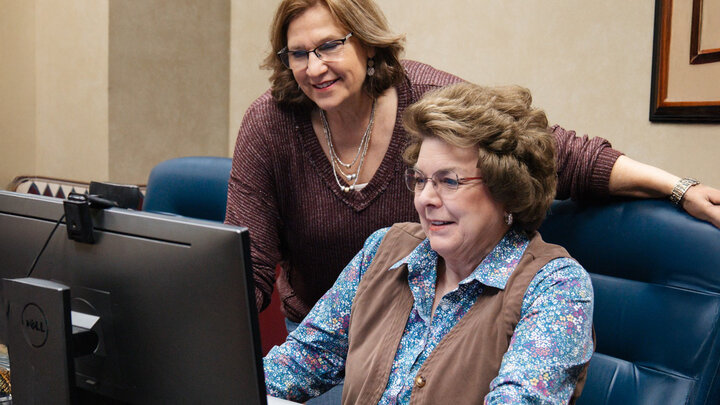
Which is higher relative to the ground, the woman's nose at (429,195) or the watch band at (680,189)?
the watch band at (680,189)

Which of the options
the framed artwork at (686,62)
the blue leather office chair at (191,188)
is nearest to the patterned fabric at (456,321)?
the blue leather office chair at (191,188)

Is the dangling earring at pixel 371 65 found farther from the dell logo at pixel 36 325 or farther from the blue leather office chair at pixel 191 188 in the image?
the dell logo at pixel 36 325

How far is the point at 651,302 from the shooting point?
57.0 inches

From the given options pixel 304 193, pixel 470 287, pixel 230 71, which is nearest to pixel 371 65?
pixel 304 193

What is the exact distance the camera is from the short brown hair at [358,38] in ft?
5.78

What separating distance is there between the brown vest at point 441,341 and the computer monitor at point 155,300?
19.8 inches

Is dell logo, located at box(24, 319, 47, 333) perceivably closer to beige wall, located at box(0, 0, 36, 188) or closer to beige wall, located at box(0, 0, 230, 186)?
beige wall, located at box(0, 0, 230, 186)

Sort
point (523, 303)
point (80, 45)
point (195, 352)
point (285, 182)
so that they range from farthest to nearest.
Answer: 1. point (80, 45)
2. point (285, 182)
3. point (523, 303)
4. point (195, 352)

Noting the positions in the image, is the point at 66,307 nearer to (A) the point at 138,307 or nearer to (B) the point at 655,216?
(A) the point at 138,307

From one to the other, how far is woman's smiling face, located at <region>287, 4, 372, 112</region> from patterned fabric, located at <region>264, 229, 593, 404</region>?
373 mm

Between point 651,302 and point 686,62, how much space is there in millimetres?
1148

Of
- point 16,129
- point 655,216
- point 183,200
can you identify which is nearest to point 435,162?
point 655,216

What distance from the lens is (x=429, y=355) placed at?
54.2 inches

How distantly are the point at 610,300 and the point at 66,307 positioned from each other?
101cm
